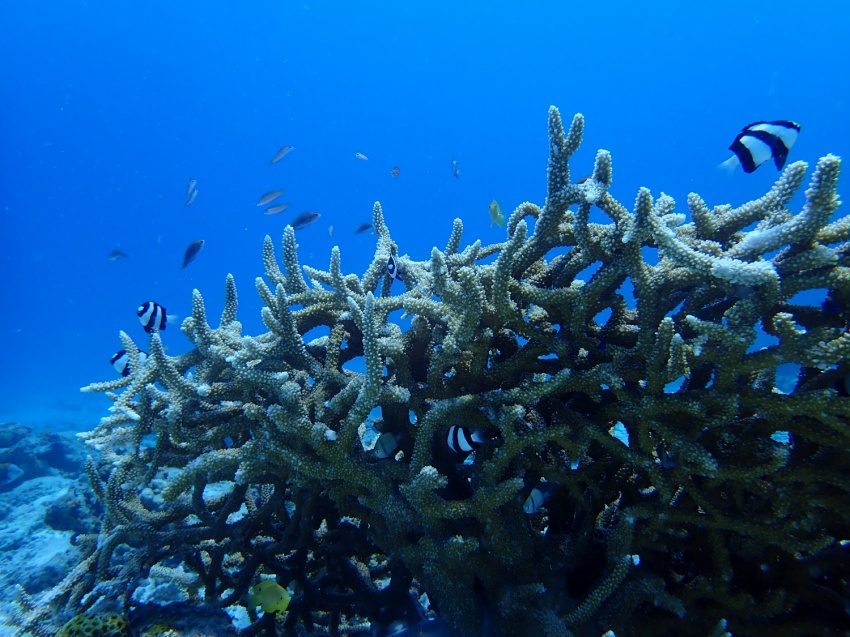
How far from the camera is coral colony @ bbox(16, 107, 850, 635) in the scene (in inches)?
97.9

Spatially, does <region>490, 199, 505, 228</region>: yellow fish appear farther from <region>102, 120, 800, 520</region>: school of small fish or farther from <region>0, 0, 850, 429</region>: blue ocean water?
<region>0, 0, 850, 429</region>: blue ocean water

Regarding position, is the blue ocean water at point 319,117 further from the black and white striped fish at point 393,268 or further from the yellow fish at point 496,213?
the black and white striped fish at point 393,268

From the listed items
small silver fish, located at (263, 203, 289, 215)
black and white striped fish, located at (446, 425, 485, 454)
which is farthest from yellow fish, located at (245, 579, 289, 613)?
small silver fish, located at (263, 203, 289, 215)

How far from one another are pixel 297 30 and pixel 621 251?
116668mm

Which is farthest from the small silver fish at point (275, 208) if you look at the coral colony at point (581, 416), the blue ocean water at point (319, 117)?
the blue ocean water at point (319, 117)

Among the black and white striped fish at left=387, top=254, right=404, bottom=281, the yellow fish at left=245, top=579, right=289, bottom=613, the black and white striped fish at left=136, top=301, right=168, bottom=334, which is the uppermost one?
the black and white striped fish at left=136, top=301, right=168, bottom=334

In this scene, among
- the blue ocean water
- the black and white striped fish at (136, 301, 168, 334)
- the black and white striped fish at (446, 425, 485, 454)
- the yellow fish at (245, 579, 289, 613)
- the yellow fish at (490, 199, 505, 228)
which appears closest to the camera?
the black and white striped fish at (446, 425, 485, 454)

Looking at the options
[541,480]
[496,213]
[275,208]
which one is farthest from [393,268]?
[275,208]

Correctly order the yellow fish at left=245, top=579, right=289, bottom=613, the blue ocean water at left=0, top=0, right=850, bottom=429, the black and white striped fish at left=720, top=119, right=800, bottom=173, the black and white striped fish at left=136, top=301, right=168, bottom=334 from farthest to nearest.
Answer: the blue ocean water at left=0, top=0, right=850, bottom=429
the black and white striped fish at left=136, top=301, right=168, bottom=334
the yellow fish at left=245, top=579, right=289, bottom=613
the black and white striped fish at left=720, top=119, right=800, bottom=173

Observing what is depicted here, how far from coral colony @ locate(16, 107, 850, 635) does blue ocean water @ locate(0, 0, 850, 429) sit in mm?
82507

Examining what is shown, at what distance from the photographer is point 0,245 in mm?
89188

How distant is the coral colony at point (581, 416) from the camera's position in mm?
2486

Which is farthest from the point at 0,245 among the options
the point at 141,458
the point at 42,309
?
the point at 141,458

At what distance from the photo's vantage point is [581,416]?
2875 mm
